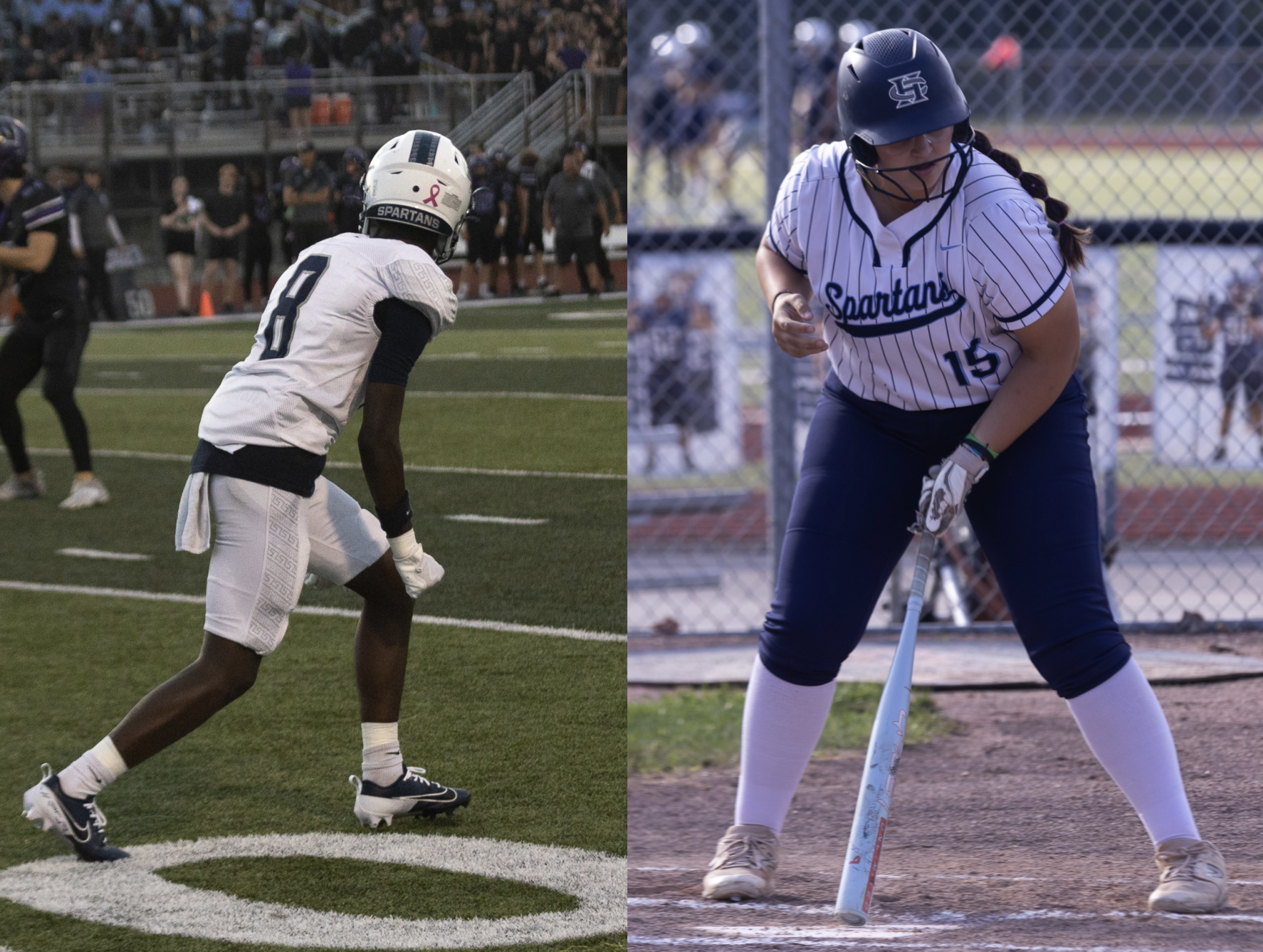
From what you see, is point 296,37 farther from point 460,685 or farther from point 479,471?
point 460,685

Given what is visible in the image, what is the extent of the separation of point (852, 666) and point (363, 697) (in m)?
2.70

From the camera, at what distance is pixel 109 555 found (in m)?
4.40

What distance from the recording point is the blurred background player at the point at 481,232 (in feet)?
8.45

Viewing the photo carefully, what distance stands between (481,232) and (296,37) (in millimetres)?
593

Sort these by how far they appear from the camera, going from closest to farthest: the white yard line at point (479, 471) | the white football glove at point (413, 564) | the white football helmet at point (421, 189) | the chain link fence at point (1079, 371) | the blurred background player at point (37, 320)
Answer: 1. the white football helmet at point (421, 189)
2. the white football glove at point (413, 564)
3. the white yard line at point (479, 471)
4. the blurred background player at point (37, 320)
5. the chain link fence at point (1079, 371)

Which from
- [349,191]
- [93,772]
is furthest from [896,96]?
[93,772]

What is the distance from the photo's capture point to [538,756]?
2811 mm

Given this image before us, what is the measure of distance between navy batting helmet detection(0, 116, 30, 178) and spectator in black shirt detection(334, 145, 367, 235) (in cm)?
94

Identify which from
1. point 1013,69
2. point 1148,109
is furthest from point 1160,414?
point 1148,109

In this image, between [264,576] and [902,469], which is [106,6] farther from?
[902,469]

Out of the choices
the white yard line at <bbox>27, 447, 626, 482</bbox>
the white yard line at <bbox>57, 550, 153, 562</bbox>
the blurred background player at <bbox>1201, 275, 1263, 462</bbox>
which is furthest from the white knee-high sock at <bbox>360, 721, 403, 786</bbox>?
the blurred background player at <bbox>1201, 275, 1263, 462</bbox>

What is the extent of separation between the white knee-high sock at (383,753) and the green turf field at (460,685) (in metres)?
0.03

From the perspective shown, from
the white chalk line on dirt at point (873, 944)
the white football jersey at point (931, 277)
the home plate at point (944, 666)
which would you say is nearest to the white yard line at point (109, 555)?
the home plate at point (944, 666)

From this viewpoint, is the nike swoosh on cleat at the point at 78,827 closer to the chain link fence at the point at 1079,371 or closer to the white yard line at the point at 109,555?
the white yard line at the point at 109,555
